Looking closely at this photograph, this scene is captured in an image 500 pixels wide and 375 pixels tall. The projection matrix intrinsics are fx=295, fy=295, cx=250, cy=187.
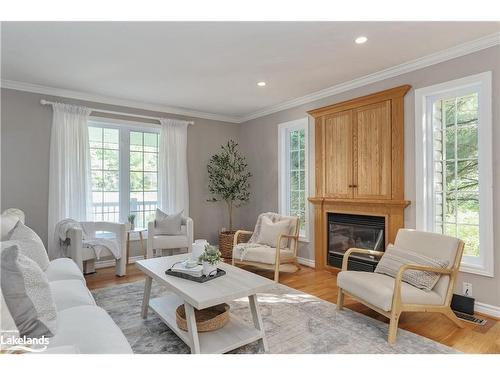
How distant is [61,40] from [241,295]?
2739mm

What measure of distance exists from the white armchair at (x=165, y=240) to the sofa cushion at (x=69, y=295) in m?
1.91

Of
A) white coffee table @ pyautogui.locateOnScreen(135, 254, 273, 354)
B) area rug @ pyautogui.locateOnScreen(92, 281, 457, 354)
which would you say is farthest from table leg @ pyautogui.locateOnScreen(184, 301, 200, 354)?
area rug @ pyautogui.locateOnScreen(92, 281, 457, 354)

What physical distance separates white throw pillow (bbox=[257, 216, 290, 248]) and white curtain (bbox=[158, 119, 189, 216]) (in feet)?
5.15

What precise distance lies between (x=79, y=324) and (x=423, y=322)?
103 inches

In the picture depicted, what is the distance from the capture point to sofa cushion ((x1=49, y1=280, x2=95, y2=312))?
1.84 metres

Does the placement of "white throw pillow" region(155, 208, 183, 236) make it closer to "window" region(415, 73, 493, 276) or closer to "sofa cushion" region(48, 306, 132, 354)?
"sofa cushion" region(48, 306, 132, 354)

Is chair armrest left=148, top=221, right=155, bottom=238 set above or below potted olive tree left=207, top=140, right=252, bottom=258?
below

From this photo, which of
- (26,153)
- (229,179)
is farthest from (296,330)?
(26,153)

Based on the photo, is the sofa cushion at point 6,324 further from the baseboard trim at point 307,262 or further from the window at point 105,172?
the baseboard trim at point 307,262

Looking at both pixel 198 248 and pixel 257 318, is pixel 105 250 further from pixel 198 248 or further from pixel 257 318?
pixel 257 318

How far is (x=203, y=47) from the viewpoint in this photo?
2.84 m

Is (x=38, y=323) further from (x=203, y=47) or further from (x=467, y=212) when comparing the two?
(x=467, y=212)

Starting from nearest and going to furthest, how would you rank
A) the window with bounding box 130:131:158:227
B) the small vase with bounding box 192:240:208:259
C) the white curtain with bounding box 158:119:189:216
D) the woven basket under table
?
1. the woven basket under table
2. the small vase with bounding box 192:240:208:259
3. the window with bounding box 130:131:158:227
4. the white curtain with bounding box 158:119:189:216

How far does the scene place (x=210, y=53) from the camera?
117 inches
